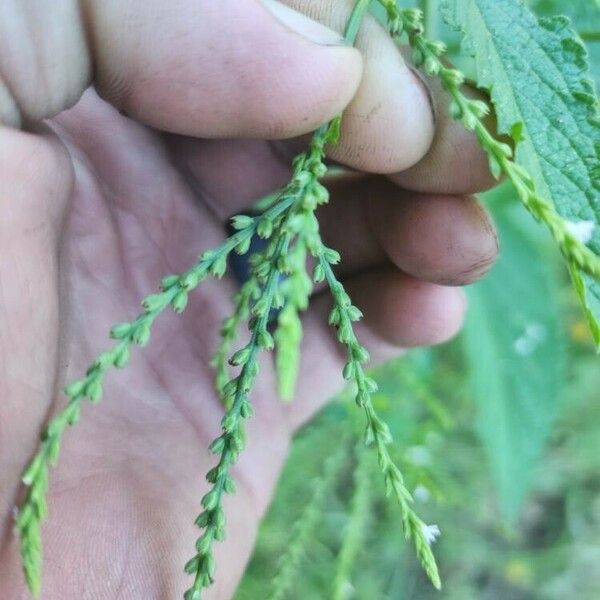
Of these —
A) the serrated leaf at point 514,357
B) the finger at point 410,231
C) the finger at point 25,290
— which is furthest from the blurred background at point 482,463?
the finger at point 25,290

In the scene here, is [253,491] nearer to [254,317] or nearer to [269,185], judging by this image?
[269,185]

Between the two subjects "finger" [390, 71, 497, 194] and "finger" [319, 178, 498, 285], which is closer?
"finger" [390, 71, 497, 194]

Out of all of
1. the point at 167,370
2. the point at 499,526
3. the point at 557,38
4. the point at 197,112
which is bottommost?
the point at 499,526

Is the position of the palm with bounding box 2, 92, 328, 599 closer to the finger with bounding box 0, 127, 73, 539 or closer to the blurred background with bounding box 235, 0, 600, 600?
the finger with bounding box 0, 127, 73, 539

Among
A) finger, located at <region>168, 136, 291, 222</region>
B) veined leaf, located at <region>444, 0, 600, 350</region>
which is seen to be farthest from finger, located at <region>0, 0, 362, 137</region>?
finger, located at <region>168, 136, 291, 222</region>

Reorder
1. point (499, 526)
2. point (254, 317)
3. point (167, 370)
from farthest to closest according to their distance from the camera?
1. point (499, 526)
2. point (167, 370)
3. point (254, 317)

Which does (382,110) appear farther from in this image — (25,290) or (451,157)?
(25,290)

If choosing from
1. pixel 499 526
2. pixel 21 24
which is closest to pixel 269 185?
pixel 21 24

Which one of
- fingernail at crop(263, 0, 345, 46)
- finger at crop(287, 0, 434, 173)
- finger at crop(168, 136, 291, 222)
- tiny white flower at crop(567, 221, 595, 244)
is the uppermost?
fingernail at crop(263, 0, 345, 46)

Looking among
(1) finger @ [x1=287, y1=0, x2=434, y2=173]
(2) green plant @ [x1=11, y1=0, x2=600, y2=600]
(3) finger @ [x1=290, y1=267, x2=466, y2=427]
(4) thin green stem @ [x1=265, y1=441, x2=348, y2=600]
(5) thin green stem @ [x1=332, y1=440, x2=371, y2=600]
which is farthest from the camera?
(3) finger @ [x1=290, y1=267, x2=466, y2=427]
